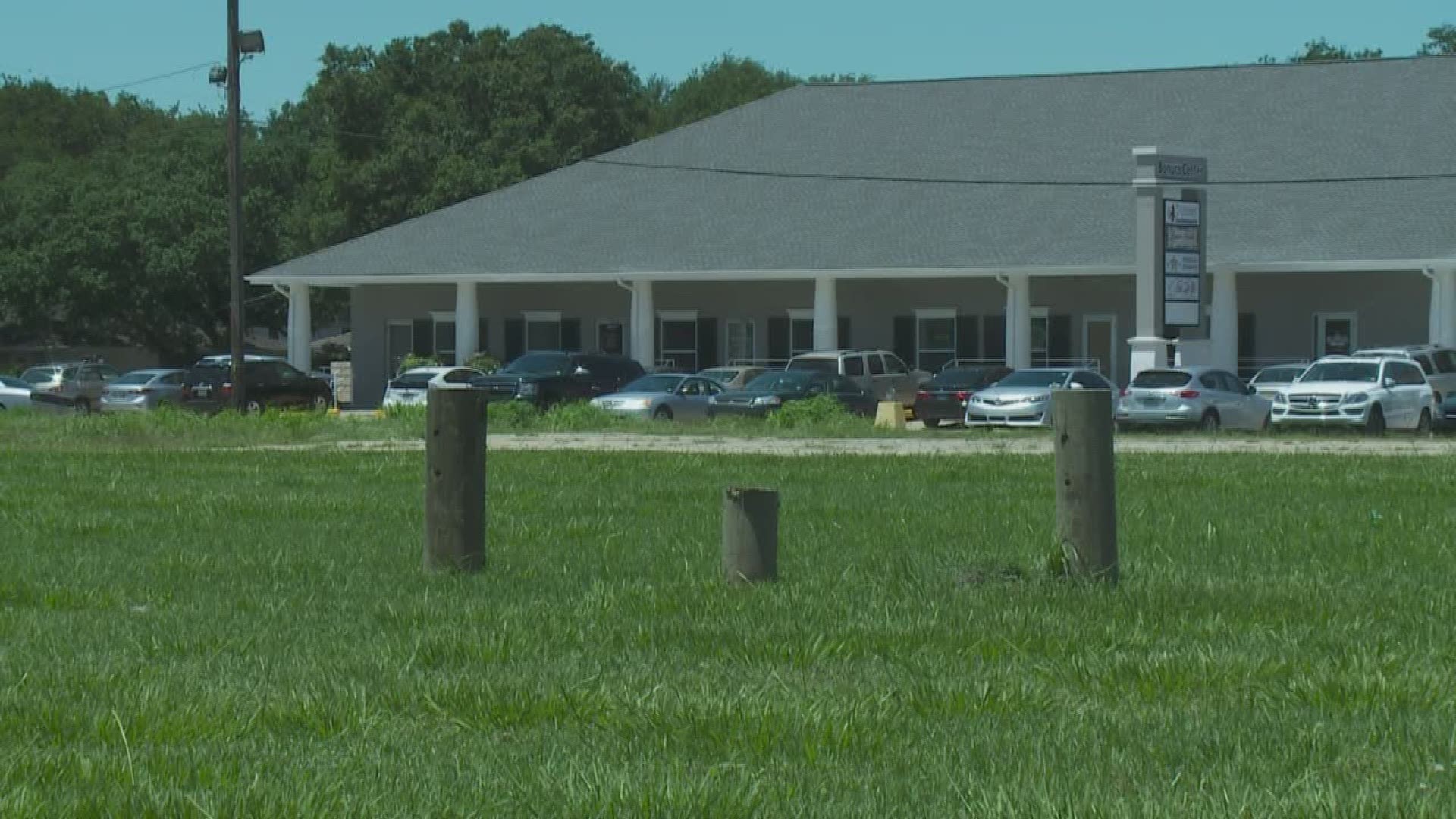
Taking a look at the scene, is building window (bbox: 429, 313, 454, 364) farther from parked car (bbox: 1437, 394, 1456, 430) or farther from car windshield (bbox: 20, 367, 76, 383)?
parked car (bbox: 1437, 394, 1456, 430)

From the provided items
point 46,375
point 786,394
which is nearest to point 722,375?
point 786,394

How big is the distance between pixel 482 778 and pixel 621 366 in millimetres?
41476

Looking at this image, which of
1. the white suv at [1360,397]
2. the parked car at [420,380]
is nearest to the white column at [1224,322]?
the white suv at [1360,397]

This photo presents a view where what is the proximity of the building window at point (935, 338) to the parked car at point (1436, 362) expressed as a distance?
42.0 feet

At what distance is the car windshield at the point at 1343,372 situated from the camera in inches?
1551

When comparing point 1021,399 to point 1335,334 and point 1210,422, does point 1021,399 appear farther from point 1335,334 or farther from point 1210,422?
point 1335,334

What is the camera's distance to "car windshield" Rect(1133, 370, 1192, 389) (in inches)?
1571

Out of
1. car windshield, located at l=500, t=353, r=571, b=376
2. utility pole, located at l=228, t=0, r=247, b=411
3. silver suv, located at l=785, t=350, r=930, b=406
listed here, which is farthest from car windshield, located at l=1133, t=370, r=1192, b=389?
utility pole, located at l=228, t=0, r=247, b=411

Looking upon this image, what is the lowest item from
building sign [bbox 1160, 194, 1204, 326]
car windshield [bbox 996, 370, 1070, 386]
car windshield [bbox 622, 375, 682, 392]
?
car windshield [bbox 622, 375, 682, 392]

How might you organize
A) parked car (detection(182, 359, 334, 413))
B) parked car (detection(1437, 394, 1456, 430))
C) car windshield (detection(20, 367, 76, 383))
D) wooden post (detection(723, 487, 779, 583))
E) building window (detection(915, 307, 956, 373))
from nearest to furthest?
wooden post (detection(723, 487, 779, 583)) < parked car (detection(1437, 394, 1456, 430)) < parked car (detection(182, 359, 334, 413)) < building window (detection(915, 307, 956, 373)) < car windshield (detection(20, 367, 76, 383))

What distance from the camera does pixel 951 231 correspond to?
51031mm

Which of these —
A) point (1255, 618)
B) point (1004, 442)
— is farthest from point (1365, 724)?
point (1004, 442)

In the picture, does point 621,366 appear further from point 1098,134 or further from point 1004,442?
point 1004,442

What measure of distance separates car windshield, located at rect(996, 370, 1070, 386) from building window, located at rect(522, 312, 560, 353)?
18726 mm
